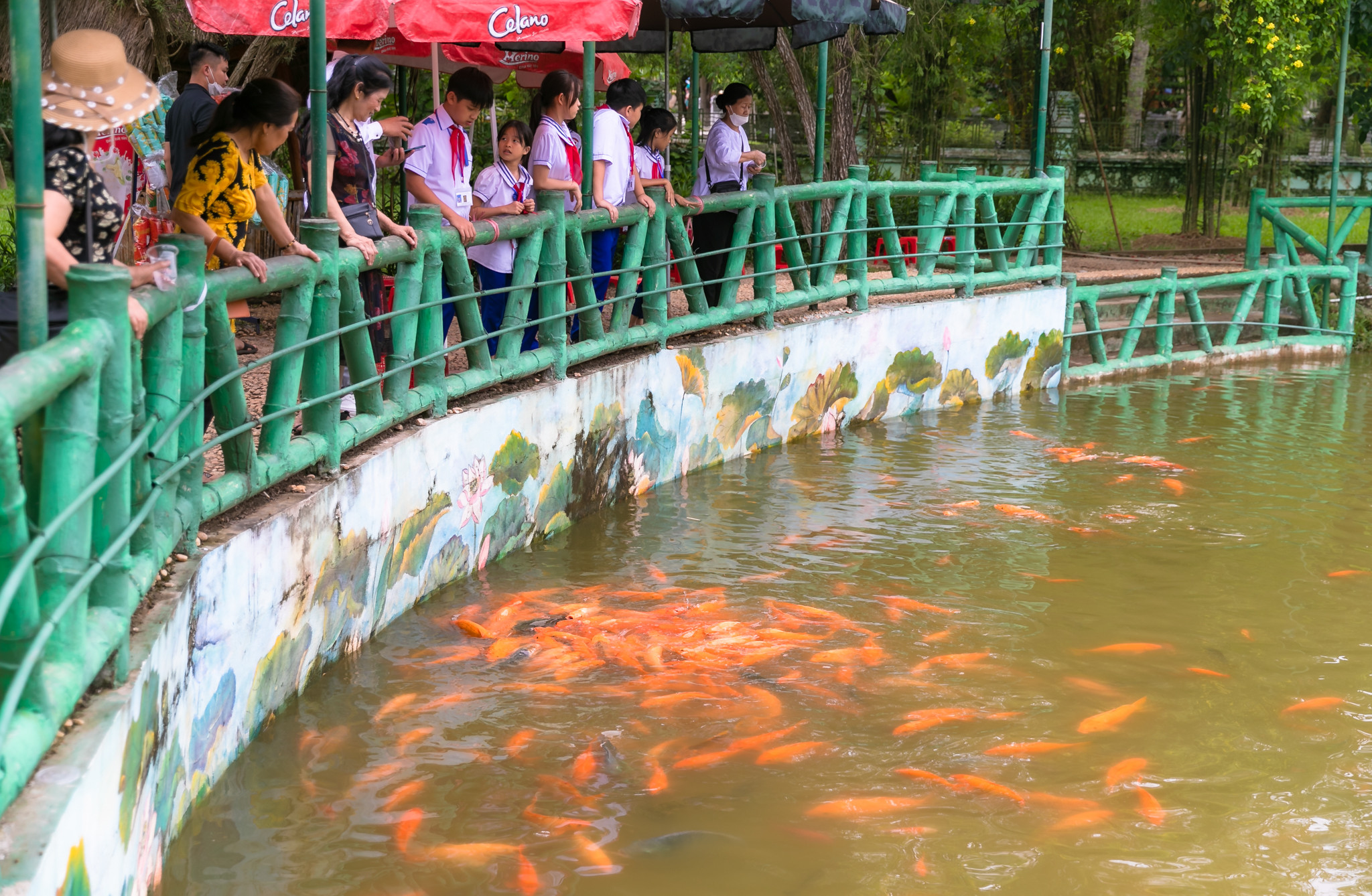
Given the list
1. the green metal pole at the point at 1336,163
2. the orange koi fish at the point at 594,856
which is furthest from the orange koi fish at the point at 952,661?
the green metal pole at the point at 1336,163

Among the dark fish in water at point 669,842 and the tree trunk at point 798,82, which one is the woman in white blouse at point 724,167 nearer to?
the tree trunk at point 798,82

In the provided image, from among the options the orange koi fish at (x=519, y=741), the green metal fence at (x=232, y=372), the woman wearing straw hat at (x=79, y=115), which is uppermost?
the woman wearing straw hat at (x=79, y=115)

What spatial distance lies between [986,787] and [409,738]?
6.46ft

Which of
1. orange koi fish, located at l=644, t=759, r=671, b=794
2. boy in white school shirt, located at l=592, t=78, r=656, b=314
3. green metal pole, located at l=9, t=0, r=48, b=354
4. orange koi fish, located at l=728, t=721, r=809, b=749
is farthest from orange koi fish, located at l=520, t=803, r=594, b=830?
boy in white school shirt, located at l=592, t=78, r=656, b=314

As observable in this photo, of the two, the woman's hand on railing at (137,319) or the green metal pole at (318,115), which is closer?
the woman's hand on railing at (137,319)

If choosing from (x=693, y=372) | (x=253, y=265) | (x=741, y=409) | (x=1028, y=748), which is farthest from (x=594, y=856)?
(x=741, y=409)

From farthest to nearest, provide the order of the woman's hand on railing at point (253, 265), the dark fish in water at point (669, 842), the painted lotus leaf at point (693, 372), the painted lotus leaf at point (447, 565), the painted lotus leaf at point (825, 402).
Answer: the painted lotus leaf at point (825, 402), the painted lotus leaf at point (693, 372), the painted lotus leaf at point (447, 565), the woman's hand on railing at point (253, 265), the dark fish in water at point (669, 842)

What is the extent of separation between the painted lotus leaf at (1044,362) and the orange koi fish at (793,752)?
7.76 meters

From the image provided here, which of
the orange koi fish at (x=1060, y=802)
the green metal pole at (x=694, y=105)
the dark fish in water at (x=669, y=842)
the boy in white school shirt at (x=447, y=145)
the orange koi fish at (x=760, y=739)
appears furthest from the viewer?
the green metal pole at (x=694, y=105)

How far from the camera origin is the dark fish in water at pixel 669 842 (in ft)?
13.8

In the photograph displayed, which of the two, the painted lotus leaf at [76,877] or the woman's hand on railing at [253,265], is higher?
the woman's hand on railing at [253,265]

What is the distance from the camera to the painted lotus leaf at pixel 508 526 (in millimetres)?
6762

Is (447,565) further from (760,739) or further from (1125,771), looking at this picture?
(1125,771)

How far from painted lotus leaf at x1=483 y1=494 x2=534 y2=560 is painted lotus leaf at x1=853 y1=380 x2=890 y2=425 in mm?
3996
